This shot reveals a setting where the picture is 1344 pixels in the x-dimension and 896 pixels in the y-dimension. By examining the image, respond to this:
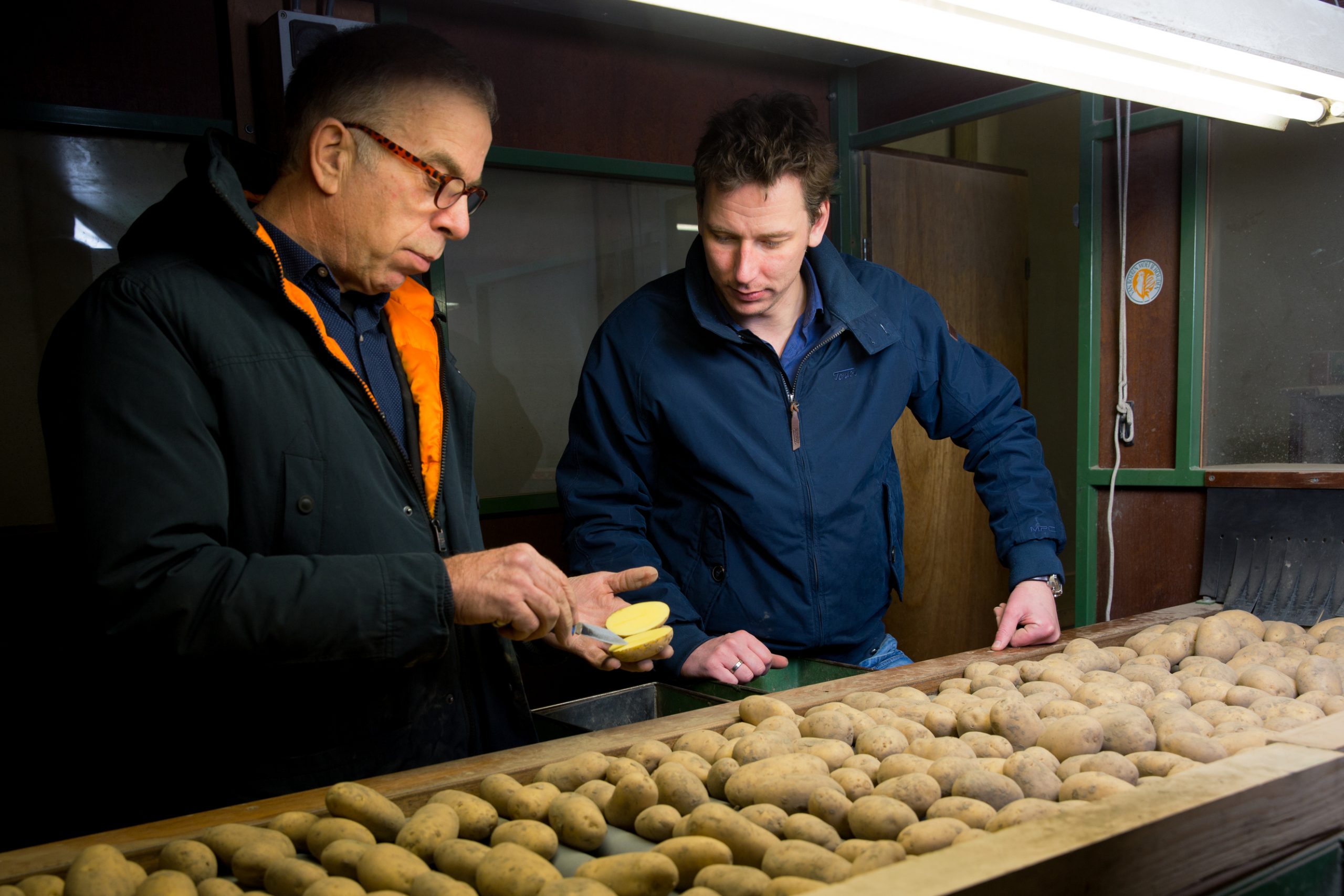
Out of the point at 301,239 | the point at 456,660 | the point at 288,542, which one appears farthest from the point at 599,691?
the point at 301,239

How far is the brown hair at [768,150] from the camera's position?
79.4 inches

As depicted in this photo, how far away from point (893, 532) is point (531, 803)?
1302mm

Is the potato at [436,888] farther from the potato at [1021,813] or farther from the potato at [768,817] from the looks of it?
the potato at [1021,813]

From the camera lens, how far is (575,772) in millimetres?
1223

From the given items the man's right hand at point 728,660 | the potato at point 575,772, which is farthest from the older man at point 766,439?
the potato at point 575,772

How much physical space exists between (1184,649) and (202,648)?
4.91 feet

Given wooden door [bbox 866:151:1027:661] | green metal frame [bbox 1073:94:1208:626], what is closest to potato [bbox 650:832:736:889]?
green metal frame [bbox 1073:94:1208:626]

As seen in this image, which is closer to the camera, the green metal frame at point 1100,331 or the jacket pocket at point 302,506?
the jacket pocket at point 302,506

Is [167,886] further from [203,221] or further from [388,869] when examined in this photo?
[203,221]

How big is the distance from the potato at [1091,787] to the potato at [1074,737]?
11 centimetres

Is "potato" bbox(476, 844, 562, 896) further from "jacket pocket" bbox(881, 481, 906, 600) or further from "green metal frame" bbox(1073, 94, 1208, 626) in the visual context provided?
"green metal frame" bbox(1073, 94, 1208, 626)

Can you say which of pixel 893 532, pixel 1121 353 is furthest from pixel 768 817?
pixel 1121 353

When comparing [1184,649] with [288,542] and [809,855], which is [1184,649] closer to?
[809,855]

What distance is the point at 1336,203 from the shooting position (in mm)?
2381
